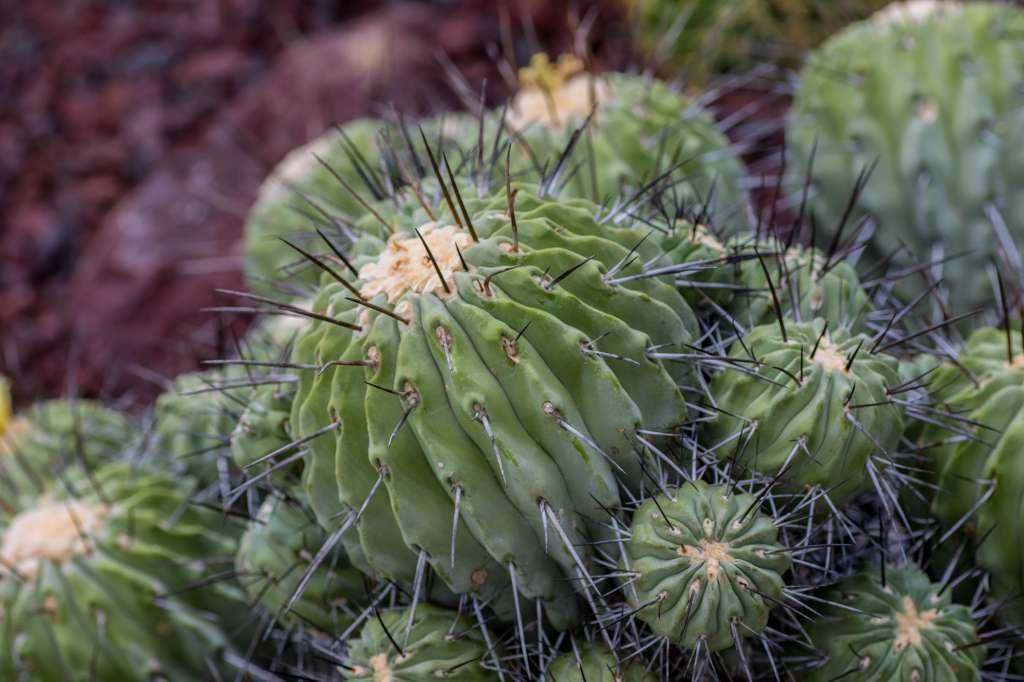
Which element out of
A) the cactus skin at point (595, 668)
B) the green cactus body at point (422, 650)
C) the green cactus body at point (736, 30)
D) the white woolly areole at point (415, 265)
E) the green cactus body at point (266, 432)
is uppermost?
the white woolly areole at point (415, 265)

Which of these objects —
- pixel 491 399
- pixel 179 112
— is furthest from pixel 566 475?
pixel 179 112

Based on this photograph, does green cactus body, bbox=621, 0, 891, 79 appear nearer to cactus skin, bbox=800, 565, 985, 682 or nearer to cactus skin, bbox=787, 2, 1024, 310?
cactus skin, bbox=787, 2, 1024, 310

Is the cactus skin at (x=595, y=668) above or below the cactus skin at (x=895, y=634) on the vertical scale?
above

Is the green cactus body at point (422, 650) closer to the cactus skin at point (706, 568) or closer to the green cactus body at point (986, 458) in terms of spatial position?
the cactus skin at point (706, 568)

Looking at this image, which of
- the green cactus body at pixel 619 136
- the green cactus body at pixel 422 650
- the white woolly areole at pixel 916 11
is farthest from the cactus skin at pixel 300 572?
the white woolly areole at pixel 916 11

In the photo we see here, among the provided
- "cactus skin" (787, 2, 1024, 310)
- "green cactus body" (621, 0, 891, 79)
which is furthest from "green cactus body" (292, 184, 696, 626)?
"green cactus body" (621, 0, 891, 79)

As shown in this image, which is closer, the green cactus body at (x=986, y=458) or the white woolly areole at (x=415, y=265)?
Answer: the white woolly areole at (x=415, y=265)

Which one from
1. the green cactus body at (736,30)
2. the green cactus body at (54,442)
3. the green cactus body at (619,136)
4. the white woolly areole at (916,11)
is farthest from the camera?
the green cactus body at (736,30)
